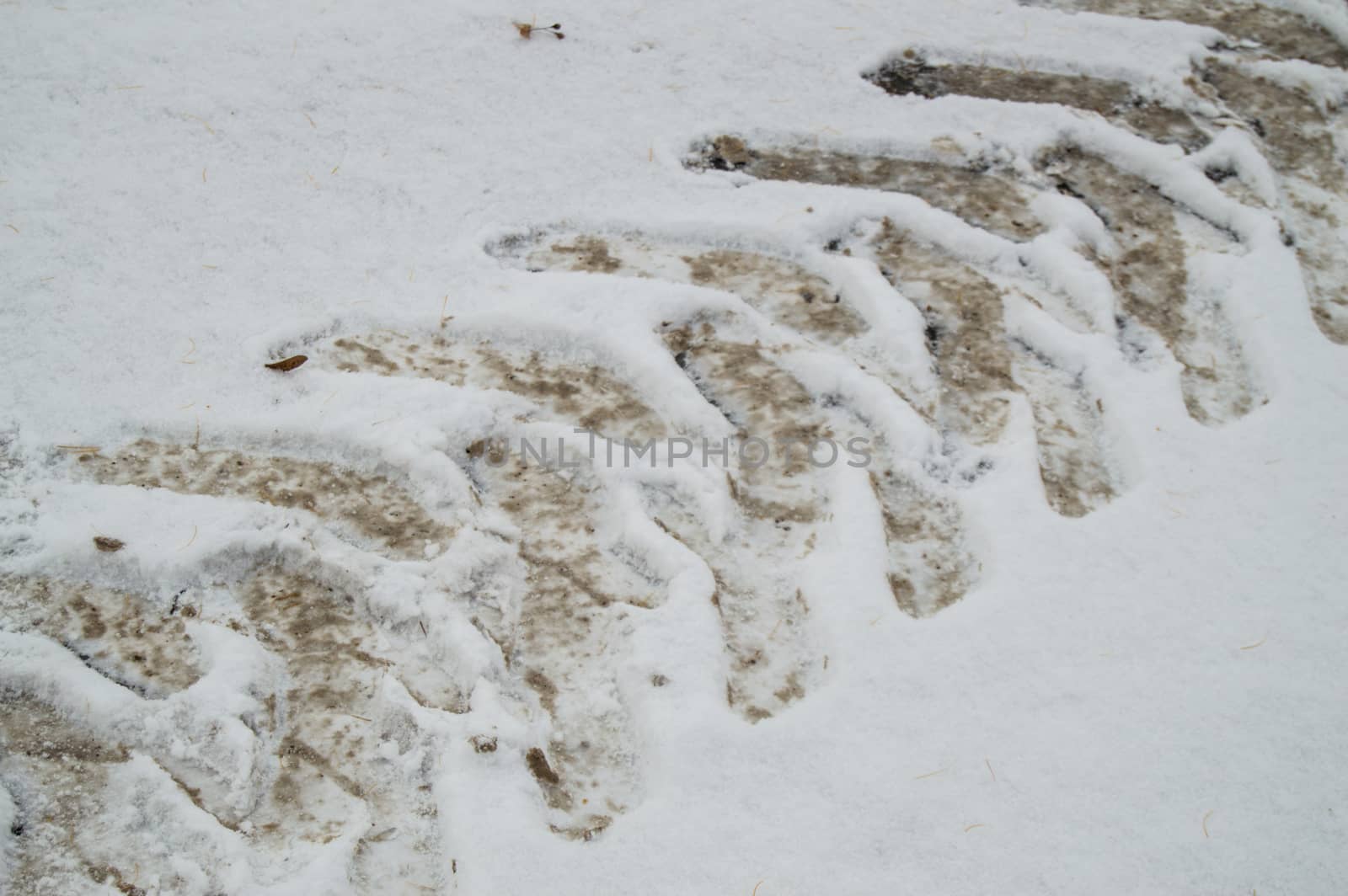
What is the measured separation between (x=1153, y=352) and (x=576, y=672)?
1833 mm

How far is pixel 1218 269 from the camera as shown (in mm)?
2953

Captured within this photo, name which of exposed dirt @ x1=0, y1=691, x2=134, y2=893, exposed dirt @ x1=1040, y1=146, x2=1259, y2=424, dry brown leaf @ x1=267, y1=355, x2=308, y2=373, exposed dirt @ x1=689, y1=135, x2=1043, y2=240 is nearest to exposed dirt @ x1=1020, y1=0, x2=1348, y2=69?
exposed dirt @ x1=1040, y1=146, x2=1259, y2=424

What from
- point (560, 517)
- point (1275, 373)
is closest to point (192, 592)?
point (560, 517)

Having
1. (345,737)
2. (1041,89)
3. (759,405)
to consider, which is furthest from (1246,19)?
(345,737)

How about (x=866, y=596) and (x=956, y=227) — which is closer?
(x=866, y=596)

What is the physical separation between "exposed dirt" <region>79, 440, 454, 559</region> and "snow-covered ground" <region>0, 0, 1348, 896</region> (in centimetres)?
1

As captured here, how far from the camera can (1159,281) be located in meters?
2.97

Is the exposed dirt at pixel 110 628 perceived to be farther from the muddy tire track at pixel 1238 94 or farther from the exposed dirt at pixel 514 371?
the muddy tire track at pixel 1238 94

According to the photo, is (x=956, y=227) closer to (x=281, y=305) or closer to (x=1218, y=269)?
(x=1218, y=269)

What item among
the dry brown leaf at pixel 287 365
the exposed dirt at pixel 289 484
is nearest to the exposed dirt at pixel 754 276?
the dry brown leaf at pixel 287 365

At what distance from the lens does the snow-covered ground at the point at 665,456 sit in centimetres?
184

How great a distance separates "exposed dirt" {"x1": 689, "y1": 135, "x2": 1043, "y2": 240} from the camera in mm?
3168

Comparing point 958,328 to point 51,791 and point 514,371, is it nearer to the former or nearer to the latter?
point 514,371

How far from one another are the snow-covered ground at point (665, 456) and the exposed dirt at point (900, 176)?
20mm
